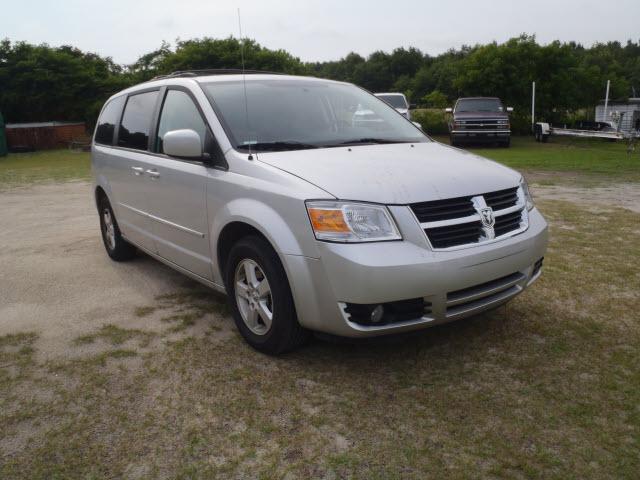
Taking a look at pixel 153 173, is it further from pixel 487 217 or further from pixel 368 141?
pixel 487 217

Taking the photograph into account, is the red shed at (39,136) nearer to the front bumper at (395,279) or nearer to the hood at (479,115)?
the hood at (479,115)

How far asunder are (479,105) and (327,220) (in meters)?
19.0

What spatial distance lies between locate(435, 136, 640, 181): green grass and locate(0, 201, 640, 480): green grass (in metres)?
9.55

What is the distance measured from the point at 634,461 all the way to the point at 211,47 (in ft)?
128

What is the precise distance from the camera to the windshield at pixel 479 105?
66.9ft

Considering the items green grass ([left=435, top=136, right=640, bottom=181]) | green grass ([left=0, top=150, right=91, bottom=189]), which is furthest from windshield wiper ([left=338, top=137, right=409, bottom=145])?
green grass ([left=0, top=150, right=91, bottom=189])

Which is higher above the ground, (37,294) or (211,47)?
(211,47)

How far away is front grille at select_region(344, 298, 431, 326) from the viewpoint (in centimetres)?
301

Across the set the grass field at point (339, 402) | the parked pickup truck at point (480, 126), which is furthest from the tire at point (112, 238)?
the parked pickup truck at point (480, 126)

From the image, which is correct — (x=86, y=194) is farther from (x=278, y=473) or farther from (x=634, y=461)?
(x=634, y=461)

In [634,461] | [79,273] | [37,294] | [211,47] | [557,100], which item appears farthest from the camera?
[211,47]

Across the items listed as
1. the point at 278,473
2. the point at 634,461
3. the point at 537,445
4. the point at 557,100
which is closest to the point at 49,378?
the point at 278,473

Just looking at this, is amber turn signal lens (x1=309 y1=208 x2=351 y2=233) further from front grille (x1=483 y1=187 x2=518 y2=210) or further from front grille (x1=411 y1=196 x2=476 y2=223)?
front grille (x1=483 y1=187 x2=518 y2=210)

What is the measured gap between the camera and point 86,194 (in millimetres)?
11359
